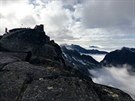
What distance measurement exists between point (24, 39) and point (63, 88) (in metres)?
18.8

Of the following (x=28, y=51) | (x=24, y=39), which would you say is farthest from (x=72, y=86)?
(x=24, y=39)

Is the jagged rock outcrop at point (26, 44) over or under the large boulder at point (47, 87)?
over

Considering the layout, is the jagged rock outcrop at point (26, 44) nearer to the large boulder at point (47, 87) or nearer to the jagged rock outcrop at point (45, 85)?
the jagged rock outcrop at point (45, 85)

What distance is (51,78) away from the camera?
2511 centimetres

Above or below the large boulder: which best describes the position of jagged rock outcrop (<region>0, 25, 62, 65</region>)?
above

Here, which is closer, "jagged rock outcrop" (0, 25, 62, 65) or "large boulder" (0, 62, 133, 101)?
"large boulder" (0, 62, 133, 101)

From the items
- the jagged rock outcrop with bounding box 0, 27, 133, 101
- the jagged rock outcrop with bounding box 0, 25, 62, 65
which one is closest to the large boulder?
the jagged rock outcrop with bounding box 0, 27, 133, 101

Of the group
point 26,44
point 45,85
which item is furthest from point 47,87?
point 26,44

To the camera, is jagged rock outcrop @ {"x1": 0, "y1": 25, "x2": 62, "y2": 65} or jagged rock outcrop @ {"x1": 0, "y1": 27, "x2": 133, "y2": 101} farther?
jagged rock outcrop @ {"x1": 0, "y1": 25, "x2": 62, "y2": 65}

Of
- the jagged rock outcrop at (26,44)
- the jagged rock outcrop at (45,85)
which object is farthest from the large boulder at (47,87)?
the jagged rock outcrop at (26,44)

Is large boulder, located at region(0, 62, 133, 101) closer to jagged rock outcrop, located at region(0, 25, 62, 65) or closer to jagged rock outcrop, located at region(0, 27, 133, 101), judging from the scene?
jagged rock outcrop, located at region(0, 27, 133, 101)

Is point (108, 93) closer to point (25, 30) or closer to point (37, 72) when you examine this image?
point (37, 72)

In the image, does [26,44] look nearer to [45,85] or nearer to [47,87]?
[45,85]

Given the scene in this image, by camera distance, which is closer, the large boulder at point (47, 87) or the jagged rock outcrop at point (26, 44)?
the large boulder at point (47, 87)
